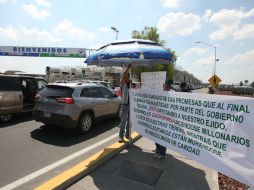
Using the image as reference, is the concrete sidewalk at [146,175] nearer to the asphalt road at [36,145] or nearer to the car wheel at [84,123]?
the asphalt road at [36,145]

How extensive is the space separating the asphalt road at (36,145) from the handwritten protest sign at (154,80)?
2146 mm

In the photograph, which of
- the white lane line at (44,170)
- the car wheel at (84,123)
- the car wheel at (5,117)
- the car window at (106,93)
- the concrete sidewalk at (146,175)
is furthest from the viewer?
the car window at (106,93)

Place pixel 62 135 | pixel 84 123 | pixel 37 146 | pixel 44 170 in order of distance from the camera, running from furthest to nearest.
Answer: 1. pixel 84 123
2. pixel 62 135
3. pixel 37 146
4. pixel 44 170

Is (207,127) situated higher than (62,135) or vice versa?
(207,127)

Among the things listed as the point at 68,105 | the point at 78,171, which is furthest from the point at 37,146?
the point at 78,171

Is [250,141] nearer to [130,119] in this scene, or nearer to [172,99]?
[172,99]

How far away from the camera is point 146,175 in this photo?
15.4 ft

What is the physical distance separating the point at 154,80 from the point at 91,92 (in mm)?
3393

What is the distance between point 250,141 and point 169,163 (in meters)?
2.44

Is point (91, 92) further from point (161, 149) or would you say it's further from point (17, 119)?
point (161, 149)

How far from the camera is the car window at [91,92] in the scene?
7.92 metres

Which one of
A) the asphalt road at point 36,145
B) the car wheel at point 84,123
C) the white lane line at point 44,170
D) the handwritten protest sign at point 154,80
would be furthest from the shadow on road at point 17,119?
the handwritten protest sign at point 154,80

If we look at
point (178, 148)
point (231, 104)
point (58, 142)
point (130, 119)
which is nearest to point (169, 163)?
point (178, 148)

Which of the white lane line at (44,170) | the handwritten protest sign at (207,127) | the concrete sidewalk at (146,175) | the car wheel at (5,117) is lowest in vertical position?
the concrete sidewalk at (146,175)
